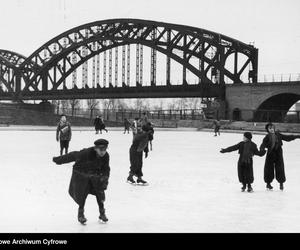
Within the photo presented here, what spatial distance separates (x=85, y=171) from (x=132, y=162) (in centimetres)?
407

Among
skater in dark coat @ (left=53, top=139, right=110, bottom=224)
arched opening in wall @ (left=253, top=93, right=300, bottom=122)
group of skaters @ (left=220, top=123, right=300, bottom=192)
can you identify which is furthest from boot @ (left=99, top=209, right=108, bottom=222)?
arched opening in wall @ (left=253, top=93, right=300, bottom=122)

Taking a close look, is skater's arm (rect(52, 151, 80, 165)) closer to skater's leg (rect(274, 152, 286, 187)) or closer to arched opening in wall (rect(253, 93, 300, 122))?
skater's leg (rect(274, 152, 286, 187))

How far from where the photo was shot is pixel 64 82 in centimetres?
6906

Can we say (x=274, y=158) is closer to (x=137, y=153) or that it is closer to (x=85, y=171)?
(x=137, y=153)

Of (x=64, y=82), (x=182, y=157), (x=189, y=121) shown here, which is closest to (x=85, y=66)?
(x=64, y=82)

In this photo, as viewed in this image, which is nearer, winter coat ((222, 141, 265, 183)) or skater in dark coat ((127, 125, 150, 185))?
winter coat ((222, 141, 265, 183))

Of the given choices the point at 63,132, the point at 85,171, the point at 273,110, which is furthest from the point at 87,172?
the point at 273,110

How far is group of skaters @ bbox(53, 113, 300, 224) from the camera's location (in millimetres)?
7215

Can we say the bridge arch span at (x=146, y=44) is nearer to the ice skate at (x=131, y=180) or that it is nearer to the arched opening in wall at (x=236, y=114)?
the arched opening in wall at (x=236, y=114)

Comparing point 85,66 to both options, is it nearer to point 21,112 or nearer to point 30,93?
point 30,93

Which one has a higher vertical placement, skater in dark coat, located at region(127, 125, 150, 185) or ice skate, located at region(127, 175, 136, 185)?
skater in dark coat, located at region(127, 125, 150, 185)

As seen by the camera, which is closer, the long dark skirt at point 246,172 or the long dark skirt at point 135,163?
the long dark skirt at point 246,172

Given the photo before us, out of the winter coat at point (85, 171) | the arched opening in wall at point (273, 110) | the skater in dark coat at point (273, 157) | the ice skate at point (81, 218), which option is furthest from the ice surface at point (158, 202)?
the arched opening in wall at point (273, 110)

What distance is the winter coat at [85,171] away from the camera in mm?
7211
